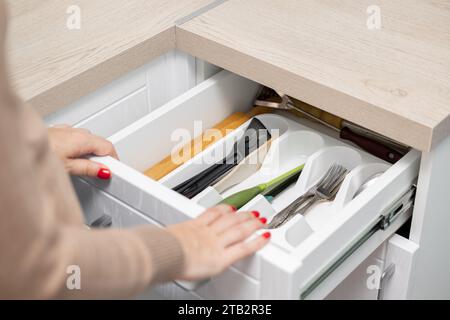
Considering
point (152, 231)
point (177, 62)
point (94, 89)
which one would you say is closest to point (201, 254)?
point (152, 231)

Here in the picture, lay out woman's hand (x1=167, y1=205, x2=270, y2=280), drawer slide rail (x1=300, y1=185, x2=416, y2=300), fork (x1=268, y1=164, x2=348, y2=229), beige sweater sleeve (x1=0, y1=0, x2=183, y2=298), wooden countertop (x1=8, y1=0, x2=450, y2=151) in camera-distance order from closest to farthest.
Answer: beige sweater sleeve (x1=0, y1=0, x2=183, y2=298), woman's hand (x1=167, y1=205, x2=270, y2=280), drawer slide rail (x1=300, y1=185, x2=416, y2=300), wooden countertop (x1=8, y1=0, x2=450, y2=151), fork (x1=268, y1=164, x2=348, y2=229)

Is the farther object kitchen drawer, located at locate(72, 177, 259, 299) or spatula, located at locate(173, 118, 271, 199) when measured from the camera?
spatula, located at locate(173, 118, 271, 199)

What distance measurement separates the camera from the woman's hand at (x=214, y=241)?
2.46ft

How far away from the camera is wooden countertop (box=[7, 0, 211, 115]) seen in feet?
3.25

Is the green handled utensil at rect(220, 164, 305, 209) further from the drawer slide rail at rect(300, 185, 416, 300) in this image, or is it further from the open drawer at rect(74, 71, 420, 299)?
the drawer slide rail at rect(300, 185, 416, 300)

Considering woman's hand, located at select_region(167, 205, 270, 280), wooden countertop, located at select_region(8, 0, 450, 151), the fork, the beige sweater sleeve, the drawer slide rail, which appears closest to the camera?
the beige sweater sleeve

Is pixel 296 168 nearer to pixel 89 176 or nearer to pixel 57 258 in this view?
pixel 89 176

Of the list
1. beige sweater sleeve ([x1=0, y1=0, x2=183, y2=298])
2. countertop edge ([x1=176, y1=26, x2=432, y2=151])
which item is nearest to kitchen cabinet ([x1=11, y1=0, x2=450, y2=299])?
countertop edge ([x1=176, y1=26, x2=432, y2=151])

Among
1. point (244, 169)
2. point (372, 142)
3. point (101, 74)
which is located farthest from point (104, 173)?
point (372, 142)

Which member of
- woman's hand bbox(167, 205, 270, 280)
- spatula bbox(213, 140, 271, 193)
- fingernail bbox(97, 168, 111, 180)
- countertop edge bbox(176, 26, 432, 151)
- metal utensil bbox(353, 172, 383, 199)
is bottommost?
spatula bbox(213, 140, 271, 193)

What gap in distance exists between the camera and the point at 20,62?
1032mm

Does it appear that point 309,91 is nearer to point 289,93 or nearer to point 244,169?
point 289,93

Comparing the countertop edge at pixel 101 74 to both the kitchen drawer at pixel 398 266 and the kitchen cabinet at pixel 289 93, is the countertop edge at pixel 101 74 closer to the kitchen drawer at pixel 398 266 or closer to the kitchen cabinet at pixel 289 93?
the kitchen cabinet at pixel 289 93

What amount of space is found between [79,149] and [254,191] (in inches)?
10.7
